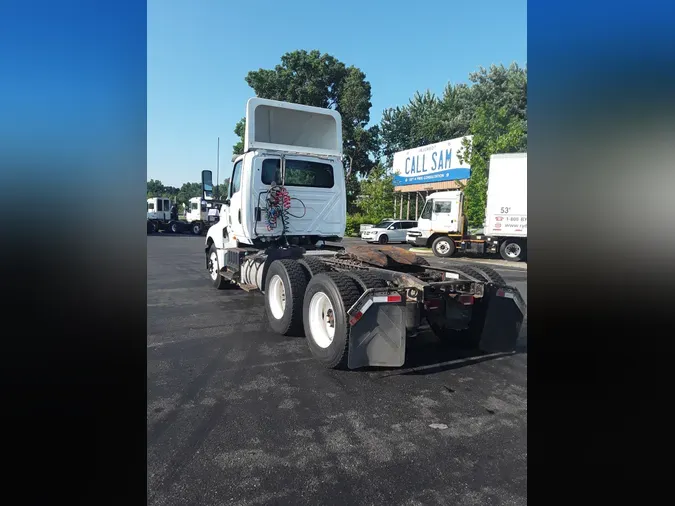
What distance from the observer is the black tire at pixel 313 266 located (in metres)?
6.06

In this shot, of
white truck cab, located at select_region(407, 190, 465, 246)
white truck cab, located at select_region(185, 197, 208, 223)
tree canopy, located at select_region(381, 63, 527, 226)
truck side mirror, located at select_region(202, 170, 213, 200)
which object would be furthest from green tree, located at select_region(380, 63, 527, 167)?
truck side mirror, located at select_region(202, 170, 213, 200)

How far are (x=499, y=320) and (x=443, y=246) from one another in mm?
14510

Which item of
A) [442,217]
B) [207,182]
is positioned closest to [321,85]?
[442,217]

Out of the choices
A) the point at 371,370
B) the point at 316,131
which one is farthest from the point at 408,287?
the point at 316,131

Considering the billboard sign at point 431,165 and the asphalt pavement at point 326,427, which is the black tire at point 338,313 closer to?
the asphalt pavement at point 326,427

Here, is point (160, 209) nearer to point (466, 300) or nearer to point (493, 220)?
point (493, 220)

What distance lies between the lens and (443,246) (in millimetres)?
19578

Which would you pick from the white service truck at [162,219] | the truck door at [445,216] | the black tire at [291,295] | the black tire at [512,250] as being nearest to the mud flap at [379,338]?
the black tire at [291,295]

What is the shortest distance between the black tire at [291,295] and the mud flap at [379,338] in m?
1.57

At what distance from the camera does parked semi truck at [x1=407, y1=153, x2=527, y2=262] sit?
17.4m

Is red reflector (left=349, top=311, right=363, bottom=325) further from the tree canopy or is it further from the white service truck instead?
the white service truck

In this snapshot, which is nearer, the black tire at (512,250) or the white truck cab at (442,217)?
the black tire at (512,250)

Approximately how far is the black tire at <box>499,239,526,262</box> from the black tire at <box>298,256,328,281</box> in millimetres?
13521
